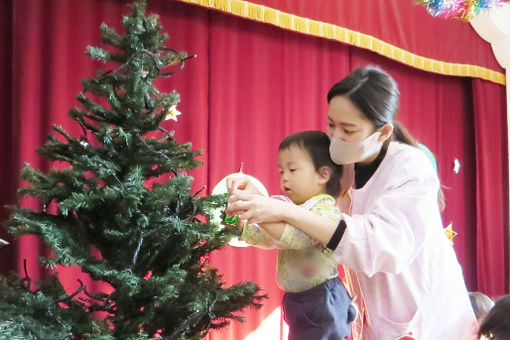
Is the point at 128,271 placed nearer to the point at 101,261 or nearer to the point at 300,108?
the point at 101,261

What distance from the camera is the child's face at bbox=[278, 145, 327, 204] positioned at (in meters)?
1.17

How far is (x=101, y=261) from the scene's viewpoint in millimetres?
922

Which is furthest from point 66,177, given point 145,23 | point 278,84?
point 278,84

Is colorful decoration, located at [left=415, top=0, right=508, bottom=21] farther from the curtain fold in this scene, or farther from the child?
the child

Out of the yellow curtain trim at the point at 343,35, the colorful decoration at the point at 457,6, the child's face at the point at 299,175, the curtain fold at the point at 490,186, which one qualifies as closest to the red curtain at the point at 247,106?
the curtain fold at the point at 490,186

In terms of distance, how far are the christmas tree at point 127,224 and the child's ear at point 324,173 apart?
0.93 feet

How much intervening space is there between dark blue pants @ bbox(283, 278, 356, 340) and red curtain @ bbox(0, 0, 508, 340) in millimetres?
1139

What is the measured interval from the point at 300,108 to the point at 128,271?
80.5 inches

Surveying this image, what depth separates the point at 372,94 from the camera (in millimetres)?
1125

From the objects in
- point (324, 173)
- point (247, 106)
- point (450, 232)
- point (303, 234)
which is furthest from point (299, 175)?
point (450, 232)

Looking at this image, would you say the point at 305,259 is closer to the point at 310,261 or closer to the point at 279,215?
the point at 310,261

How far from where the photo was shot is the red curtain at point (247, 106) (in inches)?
76.6

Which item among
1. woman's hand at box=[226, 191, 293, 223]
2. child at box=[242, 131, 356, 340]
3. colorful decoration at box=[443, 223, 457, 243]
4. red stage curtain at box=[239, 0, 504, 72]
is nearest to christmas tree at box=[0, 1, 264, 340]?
woman's hand at box=[226, 191, 293, 223]

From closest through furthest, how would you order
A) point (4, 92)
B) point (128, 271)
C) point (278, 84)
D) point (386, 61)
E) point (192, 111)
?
point (128, 271)
point (4, 92)
point (192, 111)
point (278, 84)
point (386, 61)
